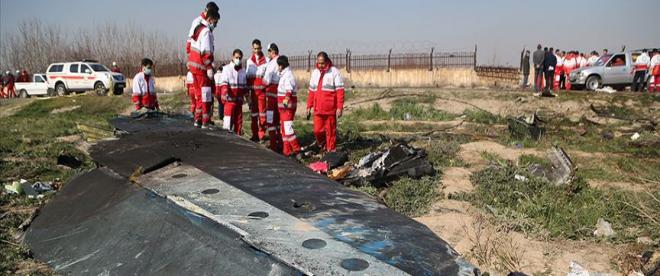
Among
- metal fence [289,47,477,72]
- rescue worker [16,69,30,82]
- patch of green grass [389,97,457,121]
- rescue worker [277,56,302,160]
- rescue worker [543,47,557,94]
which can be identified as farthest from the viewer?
rescue worker [16,69,30,82]

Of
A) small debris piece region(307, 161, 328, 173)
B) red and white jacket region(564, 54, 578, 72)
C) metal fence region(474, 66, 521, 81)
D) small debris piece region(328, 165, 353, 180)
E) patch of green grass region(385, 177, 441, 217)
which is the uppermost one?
red and white jacket region(564, 54, 578, 72)

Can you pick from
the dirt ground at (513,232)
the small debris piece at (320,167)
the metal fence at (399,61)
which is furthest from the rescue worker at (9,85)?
the small debris piece at (320,167)

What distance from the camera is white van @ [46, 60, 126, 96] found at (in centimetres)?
2189

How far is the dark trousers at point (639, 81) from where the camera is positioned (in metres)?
17.0

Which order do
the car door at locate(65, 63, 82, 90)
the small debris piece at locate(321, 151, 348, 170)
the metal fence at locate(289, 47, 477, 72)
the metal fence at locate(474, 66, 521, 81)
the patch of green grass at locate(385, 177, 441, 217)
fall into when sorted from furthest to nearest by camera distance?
the metal fence at locate(289, 47, 477, 72) → the metal fence at locate(474, 66, 521, 81) → the car door at locate(65, 63, 82, 90) → the small debris piece at locate(321, 151, 348, 170) → the patch of green grass at locate(385, 177, 441, 217)

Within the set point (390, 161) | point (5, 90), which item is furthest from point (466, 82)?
point (5, 90)

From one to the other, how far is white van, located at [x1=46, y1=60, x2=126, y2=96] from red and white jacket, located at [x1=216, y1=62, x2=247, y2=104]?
621 inches

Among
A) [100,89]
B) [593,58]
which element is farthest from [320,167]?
[100,89]

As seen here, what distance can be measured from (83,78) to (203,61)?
19006 mm

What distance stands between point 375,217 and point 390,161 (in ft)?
11.8

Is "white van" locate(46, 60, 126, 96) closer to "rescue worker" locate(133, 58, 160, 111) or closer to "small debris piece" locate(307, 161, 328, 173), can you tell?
"rescue worker" locate(133, 58, 160, 111)

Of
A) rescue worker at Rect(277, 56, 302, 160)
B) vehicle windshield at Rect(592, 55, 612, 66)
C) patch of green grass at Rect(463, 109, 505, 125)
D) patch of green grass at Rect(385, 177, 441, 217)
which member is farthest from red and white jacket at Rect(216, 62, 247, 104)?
vehicle windshield at Rect(592, 55, 612, 66)

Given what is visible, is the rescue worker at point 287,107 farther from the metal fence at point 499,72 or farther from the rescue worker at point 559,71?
the metal fence at point 499,72

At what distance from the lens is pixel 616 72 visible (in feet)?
57.0
